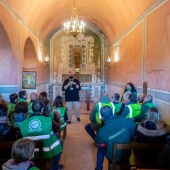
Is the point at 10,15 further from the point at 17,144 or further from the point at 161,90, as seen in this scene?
the point at 17,144

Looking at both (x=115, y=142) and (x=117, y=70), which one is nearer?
(x=115, y=142)

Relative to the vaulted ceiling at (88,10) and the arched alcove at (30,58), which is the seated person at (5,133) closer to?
the vaulted ceiling at (88,10)

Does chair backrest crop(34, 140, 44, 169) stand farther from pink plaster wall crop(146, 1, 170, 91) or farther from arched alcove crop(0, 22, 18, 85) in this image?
arched alcove crop(0, 22, 18, 85)

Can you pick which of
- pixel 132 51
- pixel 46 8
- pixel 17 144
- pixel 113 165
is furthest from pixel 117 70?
pixel 17 144

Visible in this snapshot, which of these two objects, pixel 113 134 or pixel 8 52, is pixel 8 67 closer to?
pixel 8 52

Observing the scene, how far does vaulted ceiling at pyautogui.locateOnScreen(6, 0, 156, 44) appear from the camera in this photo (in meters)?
8.34

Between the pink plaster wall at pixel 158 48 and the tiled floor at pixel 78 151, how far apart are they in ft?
7.48

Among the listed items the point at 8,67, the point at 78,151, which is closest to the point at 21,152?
the point at 78,151

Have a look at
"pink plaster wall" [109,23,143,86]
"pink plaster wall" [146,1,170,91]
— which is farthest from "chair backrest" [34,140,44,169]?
"pink plaster wall" [109,23,143,86]

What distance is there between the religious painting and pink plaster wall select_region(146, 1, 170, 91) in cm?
875

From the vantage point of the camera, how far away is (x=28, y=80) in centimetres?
912

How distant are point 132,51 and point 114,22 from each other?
2947mm

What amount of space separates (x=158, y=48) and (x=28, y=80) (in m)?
4.60

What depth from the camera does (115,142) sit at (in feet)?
10.5
